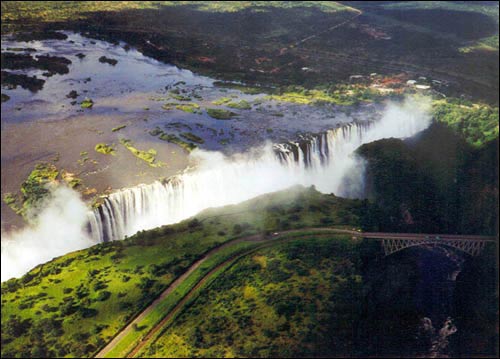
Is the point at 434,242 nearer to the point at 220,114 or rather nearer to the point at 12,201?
the point at 220,114

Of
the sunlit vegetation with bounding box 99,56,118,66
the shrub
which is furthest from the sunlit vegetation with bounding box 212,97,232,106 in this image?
the shrub

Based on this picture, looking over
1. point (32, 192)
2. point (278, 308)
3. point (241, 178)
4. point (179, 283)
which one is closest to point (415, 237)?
point (278, 308)

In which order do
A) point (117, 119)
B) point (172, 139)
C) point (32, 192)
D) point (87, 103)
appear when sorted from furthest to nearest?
point (87, 103)
point (117, 119)
point (172, 139)
point (32, 192)

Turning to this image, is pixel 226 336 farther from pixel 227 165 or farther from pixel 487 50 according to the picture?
pixel 487 50

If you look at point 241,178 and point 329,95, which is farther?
point 329,95

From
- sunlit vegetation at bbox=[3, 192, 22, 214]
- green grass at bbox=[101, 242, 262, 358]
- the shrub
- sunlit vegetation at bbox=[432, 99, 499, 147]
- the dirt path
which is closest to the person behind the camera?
green grass at bbox=[101, 242, 262, 358]

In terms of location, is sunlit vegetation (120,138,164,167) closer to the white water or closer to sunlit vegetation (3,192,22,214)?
the white water

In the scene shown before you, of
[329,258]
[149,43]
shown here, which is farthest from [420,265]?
[149,43]
